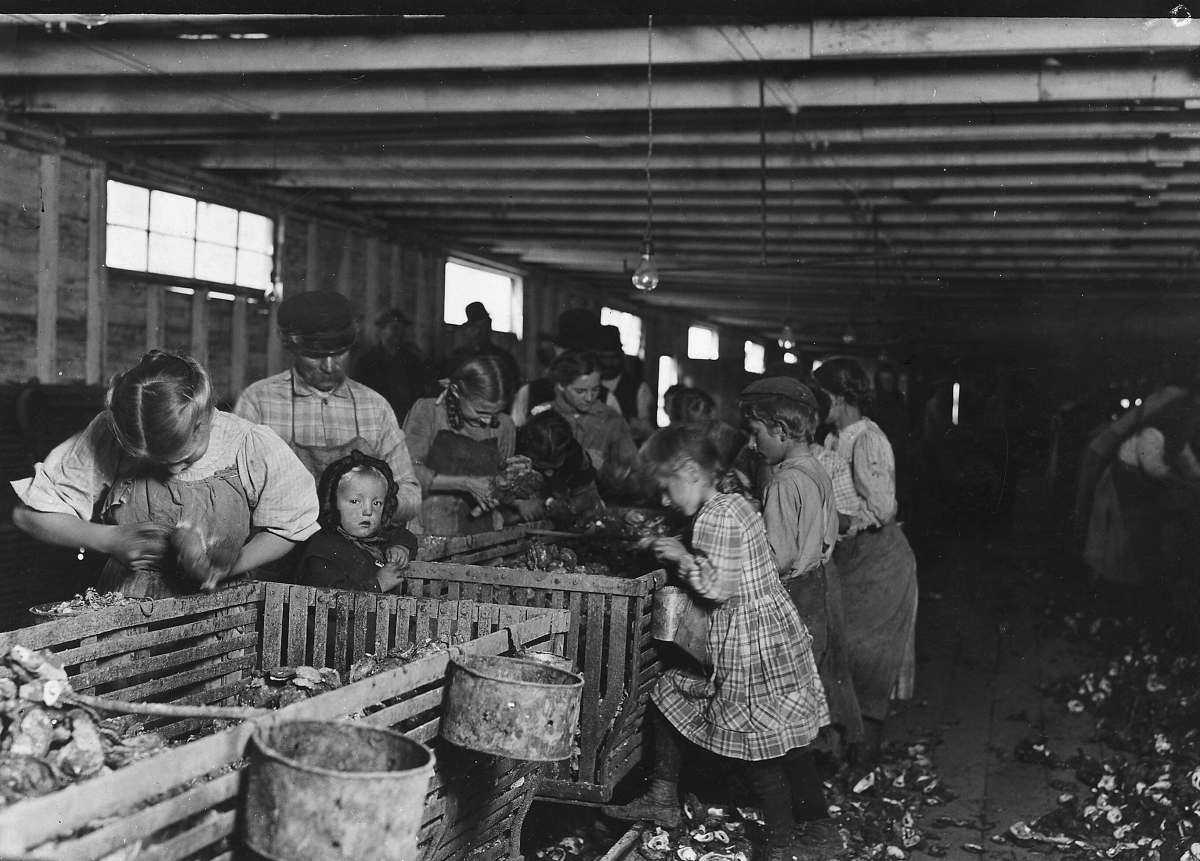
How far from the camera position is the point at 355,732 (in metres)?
1.87

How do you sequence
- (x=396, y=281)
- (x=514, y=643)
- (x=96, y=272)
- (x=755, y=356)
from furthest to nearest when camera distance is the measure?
1. (x=755, y=356)
2. (x=396, y=281)
3. (x=96, y=272)
4. (x=514, y=643)

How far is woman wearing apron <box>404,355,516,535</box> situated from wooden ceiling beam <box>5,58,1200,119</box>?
186 cm

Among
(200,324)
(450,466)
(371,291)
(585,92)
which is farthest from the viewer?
(371,291)

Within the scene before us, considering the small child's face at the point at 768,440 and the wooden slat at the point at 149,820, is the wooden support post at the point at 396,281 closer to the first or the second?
the small child's face at the point at 768,440

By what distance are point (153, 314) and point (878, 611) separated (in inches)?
204

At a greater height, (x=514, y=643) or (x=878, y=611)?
(x=514, y=643)

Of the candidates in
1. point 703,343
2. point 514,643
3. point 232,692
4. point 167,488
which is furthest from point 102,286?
point 703,343

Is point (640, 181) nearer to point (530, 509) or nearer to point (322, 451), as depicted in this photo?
point (530, 509)

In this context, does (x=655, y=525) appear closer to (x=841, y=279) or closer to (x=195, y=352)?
(x=195, y=352)

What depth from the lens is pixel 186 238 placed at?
25.7 ft

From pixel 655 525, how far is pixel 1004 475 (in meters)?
6.21

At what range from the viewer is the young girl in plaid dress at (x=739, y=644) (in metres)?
3.82

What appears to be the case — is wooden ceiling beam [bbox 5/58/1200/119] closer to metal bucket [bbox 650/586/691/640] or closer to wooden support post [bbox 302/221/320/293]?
wooden support post [bbox 302/221/320/293]

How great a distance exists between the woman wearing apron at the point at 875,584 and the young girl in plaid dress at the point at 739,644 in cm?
173
